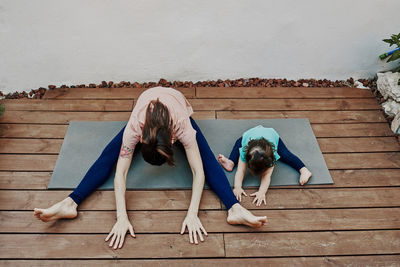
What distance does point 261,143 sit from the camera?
1.97 meters

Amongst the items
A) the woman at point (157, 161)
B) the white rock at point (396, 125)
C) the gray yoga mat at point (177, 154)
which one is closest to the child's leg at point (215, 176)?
the woman at point (157, 161)

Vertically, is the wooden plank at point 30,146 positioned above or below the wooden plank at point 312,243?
above

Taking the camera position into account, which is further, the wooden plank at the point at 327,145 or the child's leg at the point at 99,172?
the wooden plank at the point at 327,145

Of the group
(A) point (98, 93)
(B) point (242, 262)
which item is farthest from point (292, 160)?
(A) point (98, 93)

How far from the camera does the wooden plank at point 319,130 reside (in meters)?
2.42

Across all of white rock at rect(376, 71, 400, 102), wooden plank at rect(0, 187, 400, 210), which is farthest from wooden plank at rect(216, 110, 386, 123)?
wooden plank at rect(0, 187, 400, 210)

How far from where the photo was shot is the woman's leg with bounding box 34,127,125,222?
187 centimetres

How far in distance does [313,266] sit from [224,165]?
2.57 ft

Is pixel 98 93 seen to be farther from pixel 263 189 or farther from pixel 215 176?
pixel 263 189

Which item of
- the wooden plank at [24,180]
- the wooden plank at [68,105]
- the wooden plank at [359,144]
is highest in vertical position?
the wooden plank at [68,105]

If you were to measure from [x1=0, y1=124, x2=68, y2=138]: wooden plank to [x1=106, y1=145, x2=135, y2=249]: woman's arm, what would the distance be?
2.29ft

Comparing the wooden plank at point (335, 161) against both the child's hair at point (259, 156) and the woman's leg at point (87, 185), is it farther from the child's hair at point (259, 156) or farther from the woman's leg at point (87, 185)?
the child's hair at point (259, 156)

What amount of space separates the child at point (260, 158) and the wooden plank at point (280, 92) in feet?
2.10

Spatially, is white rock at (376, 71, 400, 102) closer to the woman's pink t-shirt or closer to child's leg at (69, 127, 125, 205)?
the woman's pink t-shirt
